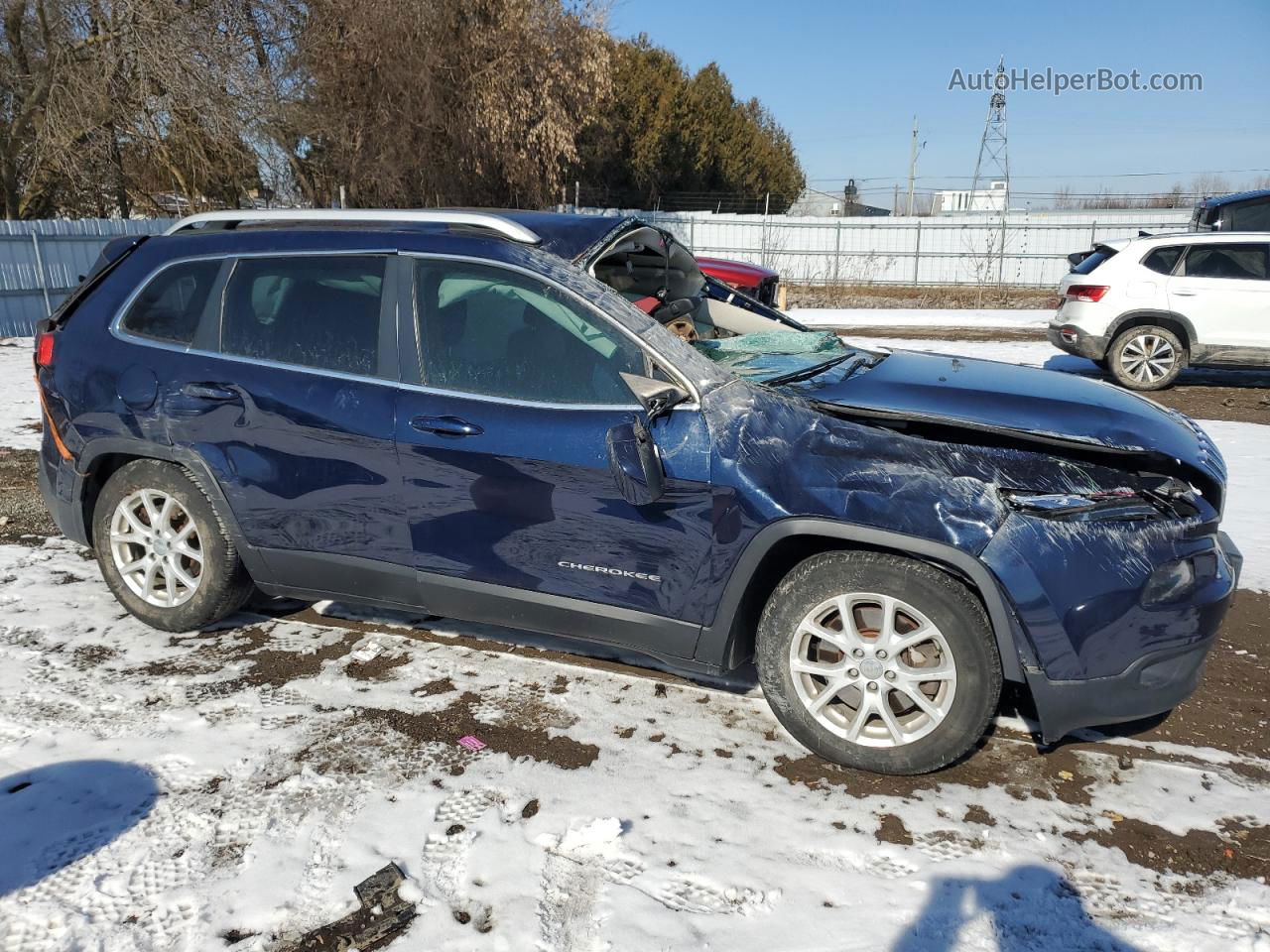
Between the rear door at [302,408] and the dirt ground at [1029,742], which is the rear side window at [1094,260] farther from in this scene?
the rear door at [302,408]

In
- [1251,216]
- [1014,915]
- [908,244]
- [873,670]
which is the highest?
[908,244]

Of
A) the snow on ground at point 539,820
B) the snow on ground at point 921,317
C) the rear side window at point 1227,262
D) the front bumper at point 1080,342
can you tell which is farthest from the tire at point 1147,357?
the snow on ground at point 539,820

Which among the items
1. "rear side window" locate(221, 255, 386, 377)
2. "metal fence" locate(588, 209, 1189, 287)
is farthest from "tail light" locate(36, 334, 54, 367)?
"metal fence" locate(588, 209, 1189, 287)

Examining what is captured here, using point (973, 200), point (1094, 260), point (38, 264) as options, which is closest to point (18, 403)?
point (38, 264)

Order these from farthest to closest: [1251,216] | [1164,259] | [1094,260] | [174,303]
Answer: [1251,216] → [1094,260] → [1164,259] → [174,303]

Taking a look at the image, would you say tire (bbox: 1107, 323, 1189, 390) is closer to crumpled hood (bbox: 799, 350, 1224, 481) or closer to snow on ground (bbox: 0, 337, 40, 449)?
crumpled hood (bbox: 799, 350, 1224, 481)

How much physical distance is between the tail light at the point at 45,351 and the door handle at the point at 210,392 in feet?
2.78

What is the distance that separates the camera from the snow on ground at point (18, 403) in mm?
7625

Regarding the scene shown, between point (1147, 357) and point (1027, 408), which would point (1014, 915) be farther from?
point (1147, 357)

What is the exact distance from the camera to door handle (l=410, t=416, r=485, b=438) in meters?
3.30

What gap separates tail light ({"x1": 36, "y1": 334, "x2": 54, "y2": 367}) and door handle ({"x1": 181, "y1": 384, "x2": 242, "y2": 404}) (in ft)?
2.78

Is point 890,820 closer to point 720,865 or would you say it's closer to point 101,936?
point 720,865

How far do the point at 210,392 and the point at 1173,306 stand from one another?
392 inches

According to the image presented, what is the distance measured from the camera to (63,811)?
9.46 ft
